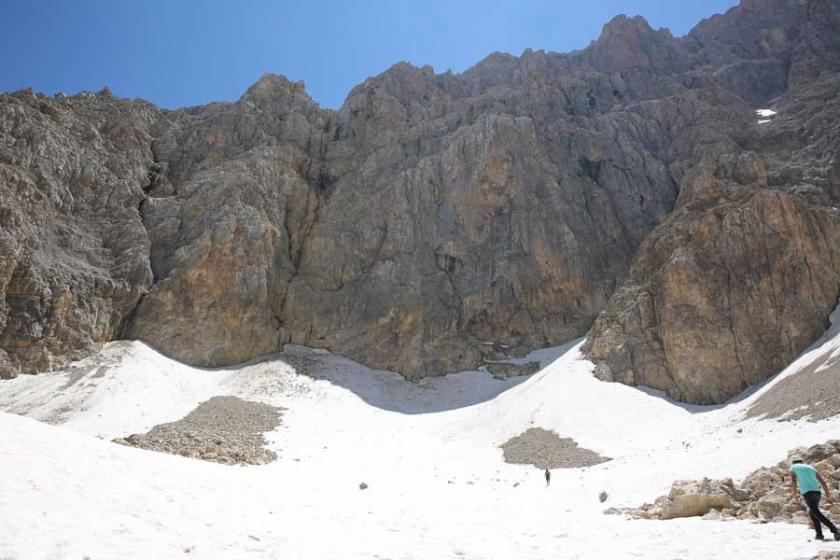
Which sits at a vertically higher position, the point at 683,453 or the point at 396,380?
the point at 396,380

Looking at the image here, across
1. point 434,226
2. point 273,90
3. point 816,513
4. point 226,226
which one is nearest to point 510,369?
point 434,226

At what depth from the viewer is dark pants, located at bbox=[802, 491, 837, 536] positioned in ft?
26.6

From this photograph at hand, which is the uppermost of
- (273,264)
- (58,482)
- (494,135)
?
(494,135)

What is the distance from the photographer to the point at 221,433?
2778 cm

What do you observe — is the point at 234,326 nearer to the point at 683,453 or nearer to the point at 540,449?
the point at 540,449

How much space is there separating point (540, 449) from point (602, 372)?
1016 centimetres

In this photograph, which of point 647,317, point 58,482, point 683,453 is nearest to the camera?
point 58,482

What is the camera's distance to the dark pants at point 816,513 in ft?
26.6

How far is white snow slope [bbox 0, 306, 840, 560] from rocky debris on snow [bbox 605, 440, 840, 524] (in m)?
0.74

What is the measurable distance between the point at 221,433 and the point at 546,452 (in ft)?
59.5

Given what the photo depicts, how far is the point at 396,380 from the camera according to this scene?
44.2 m

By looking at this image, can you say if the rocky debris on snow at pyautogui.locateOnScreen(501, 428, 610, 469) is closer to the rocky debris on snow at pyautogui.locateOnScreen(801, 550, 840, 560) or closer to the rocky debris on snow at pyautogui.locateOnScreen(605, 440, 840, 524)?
the rocky debris on snow at pyautogui.locateOnScreen(605, 440, 840, 524)

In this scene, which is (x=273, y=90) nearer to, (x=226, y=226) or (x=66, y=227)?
(x=226, y=226)

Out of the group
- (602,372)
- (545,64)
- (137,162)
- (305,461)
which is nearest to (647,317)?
(602,372)
